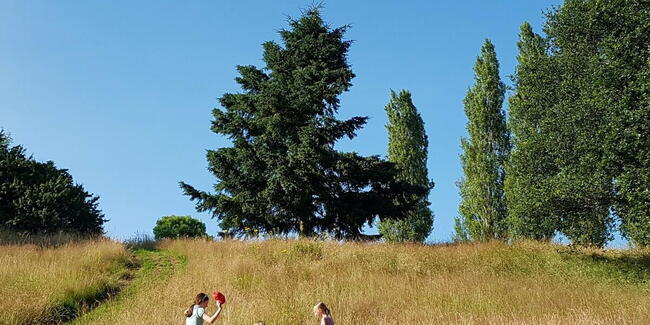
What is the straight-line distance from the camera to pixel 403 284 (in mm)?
13766

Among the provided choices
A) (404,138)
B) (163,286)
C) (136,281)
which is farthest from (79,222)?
(404,138)

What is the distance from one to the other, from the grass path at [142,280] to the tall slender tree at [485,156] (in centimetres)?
1894

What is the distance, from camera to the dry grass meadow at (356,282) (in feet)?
36.0

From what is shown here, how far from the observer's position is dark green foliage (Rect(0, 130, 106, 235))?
28578 millimetres

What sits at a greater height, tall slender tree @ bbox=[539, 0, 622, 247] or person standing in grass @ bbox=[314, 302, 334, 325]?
tall slender tree @ bbox=[539, 0, 622, 247]

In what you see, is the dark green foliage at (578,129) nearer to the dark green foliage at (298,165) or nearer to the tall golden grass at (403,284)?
the tall golden grass at (403,284)

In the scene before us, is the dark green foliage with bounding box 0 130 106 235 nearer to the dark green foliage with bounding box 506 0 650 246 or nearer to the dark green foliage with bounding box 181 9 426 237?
the dark green foliage with bounding box 181 9 426 237

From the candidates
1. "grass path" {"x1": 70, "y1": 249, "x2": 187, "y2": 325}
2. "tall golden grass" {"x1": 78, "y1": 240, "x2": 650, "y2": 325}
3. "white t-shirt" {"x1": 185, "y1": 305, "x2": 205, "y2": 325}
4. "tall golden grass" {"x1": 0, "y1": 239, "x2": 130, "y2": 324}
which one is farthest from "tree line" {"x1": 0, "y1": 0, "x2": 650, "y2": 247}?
"white t-shirt" {"x1": 185, "y1": 305, "x2": 205, "y2": 325}

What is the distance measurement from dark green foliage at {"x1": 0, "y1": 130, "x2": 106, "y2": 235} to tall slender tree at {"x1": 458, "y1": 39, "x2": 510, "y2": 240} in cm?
2405

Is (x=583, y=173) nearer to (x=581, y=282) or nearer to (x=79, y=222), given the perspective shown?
(x=581, y=282)

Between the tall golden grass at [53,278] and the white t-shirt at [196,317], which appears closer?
the white t-shirt at [196,317]

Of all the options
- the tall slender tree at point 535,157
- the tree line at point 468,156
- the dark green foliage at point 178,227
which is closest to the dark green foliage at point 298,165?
the tree line at point 468,156

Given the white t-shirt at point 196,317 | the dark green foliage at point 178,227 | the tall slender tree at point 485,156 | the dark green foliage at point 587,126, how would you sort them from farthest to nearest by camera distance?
1. the dark green foliage at point 178,227
2. the tall slender tree at point 485,156
3. the dark green foliage at point 587,126
4. the white t-shirt at point 196,317

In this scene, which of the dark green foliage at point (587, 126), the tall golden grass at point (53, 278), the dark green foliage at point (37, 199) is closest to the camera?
the tall golden grass at point (53, 278)
